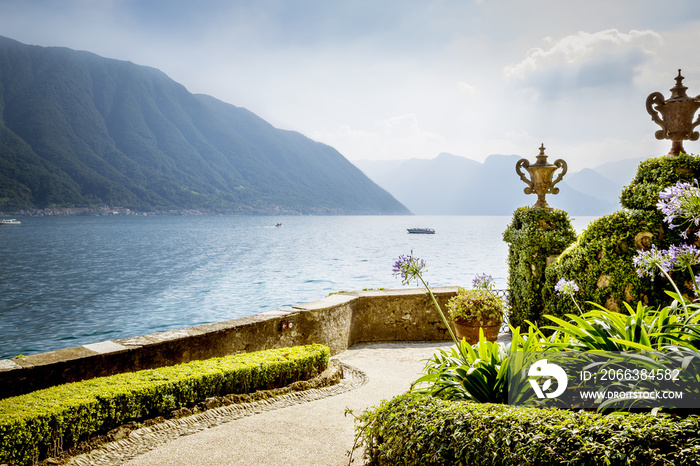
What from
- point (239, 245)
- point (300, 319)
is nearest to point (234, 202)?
point (239, 245)

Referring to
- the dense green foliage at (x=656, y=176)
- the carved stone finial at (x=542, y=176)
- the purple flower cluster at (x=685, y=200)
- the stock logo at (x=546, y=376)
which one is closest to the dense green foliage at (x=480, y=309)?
the dense green foliage at (x=656, y=176)

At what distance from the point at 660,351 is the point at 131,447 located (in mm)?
4070

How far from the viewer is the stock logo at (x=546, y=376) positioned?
2594 mm

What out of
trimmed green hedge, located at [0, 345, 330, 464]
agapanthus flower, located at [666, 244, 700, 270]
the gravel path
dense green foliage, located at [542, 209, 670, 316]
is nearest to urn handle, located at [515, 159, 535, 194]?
dense green foliage, located at [542, 209, 670, 316]

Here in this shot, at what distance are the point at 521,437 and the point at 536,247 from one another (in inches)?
227

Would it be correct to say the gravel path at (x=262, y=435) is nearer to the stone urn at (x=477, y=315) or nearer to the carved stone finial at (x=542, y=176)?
the stone urn at (x=477, y=315)

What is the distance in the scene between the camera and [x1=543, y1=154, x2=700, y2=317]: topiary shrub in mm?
5129

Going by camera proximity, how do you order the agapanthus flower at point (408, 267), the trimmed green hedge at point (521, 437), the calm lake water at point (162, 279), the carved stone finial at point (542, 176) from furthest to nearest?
the calm lake water at point (162, 279) < the carved stone finial at point (542, 176) < the agapanthus flower at point (408, 267) < the trimmed green hedge at point (521, 437)

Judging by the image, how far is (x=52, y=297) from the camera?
100 feet

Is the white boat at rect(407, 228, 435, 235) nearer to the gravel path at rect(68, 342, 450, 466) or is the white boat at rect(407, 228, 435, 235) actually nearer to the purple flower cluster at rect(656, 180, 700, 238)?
the gravel path at rect(68, 342, 450, 466)

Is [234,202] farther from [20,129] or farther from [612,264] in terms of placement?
[612,264]

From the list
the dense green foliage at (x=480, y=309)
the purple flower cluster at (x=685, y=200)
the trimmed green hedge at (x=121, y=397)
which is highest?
the purple flower cluster at (x=685, y=200)

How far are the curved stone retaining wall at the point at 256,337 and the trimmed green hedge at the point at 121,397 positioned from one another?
1.14 feet

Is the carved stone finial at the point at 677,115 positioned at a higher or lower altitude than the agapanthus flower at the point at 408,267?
higher
